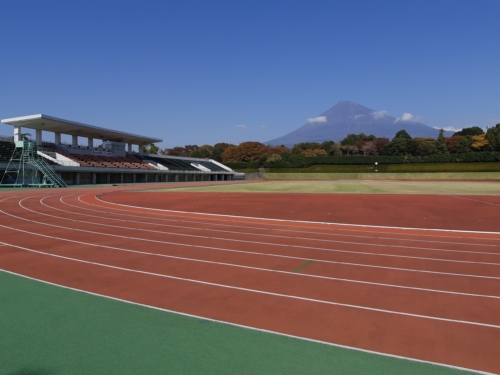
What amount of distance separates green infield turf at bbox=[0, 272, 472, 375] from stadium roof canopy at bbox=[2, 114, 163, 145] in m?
44.6

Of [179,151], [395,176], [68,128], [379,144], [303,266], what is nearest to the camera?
[303,266]

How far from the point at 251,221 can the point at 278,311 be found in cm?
976

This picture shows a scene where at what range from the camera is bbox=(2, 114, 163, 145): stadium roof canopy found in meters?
44.2

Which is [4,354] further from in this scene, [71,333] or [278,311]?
[278,311]

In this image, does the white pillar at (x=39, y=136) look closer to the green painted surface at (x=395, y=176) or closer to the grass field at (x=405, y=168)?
the green painted surface at (x=395, y=176)

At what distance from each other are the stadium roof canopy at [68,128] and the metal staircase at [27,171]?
3.87 m

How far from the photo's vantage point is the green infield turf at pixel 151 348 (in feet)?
11.9

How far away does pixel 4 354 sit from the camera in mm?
3854

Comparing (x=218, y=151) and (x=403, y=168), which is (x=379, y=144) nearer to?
(x=403, y=168)

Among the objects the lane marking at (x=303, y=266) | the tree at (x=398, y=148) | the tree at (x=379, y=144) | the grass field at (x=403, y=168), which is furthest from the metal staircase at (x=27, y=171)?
the tree at (x=379, y=144)

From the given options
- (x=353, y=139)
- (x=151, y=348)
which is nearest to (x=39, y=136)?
(x=151, y=348)

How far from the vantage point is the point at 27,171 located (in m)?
41.6

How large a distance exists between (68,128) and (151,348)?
52.5 metres

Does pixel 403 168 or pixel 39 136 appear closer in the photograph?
pixel 39 136
